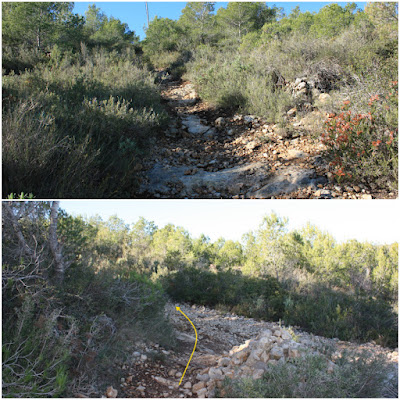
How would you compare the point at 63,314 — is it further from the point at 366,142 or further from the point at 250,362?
the point at 366,142

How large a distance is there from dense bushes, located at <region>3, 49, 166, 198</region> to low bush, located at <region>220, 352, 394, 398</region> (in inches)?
121

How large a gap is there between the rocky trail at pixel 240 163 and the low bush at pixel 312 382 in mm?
2135

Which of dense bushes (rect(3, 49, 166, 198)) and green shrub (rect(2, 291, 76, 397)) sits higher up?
dense bushes (rect(3, 49, 166, 198))

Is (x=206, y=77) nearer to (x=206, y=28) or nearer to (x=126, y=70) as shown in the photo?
(x=126, y=70)

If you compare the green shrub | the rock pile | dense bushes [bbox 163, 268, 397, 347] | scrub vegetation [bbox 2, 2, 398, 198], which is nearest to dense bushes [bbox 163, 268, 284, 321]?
dense bushes [bbox 163, 268, 397, 347]

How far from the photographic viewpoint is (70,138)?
189 inches

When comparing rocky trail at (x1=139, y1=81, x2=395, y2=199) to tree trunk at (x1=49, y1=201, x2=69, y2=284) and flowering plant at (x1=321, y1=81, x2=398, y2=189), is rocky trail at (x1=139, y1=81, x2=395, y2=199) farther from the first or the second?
tree trunk at (x1=49, y1=201, x2=69, y2=284)

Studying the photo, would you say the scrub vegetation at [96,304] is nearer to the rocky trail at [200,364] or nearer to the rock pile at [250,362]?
the rocky trail at [200,364]

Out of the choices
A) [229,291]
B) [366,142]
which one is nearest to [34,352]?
[366,142]

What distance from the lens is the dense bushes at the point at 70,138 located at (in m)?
4.29

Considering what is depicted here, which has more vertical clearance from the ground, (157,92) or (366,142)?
(157,92)

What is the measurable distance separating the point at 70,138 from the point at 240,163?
2.83 meters

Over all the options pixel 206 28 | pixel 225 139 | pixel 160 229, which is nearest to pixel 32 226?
pixel 225 139

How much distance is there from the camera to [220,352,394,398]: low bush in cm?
337
